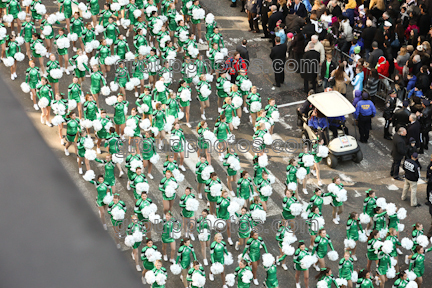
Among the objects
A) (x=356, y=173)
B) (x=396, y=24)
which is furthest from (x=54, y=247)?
(x=396, y=24)

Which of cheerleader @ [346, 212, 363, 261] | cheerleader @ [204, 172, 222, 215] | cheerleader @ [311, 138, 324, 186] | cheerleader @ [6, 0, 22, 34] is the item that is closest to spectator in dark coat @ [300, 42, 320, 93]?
cheerleader @ [311, 138, 324, 186]

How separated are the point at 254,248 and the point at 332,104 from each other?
19.7ft

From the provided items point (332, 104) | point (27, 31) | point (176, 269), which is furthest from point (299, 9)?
point (176, 269)

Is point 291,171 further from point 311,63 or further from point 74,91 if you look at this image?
point 74,91

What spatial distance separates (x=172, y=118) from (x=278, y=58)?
5274 mm

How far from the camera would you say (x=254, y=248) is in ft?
46.1

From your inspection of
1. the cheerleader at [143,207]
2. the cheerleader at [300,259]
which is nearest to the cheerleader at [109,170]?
the cheerleader at [143,207]

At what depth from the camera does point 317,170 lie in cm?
1770

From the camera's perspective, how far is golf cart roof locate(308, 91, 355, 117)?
17.8m

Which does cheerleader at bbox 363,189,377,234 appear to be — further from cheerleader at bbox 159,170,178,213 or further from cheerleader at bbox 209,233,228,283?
cheerleader at bbox 159,170,178,213

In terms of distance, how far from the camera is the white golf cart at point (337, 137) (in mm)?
17969

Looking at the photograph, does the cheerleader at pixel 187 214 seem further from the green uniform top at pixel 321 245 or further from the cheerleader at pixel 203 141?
the green uniform top at pixel 321 245

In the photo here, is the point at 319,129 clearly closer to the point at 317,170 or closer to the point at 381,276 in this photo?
the point at 317,170

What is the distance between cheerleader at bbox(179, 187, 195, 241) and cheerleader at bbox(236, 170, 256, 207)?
4.63ft
